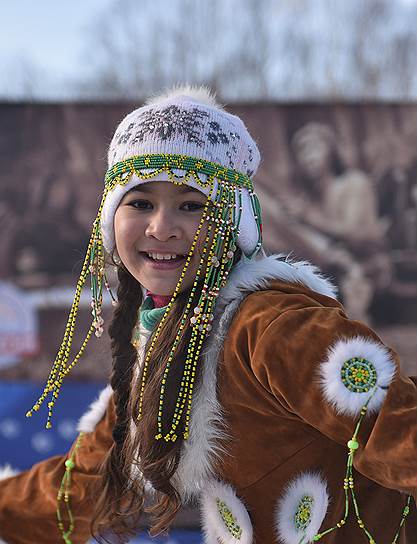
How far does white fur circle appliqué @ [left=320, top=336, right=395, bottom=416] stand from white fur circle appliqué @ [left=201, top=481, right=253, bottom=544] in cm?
40

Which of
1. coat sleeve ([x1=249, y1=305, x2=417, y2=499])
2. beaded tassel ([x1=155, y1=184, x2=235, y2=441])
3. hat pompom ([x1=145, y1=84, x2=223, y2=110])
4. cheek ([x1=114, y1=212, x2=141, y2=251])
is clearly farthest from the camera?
hat pompom ([x1=145, y1=84, x2=223, y2=110])

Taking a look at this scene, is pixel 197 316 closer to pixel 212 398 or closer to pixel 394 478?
pixel 212 398

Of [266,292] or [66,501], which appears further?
[66,501]

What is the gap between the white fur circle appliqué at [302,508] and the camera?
4.38ft

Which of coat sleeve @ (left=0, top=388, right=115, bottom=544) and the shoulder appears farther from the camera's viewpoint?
coat sleeve @ (left=0, top=388, right=115, bottom=544)

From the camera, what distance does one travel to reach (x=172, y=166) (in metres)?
1.43

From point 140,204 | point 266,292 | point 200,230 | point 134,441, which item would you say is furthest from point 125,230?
point 134,441

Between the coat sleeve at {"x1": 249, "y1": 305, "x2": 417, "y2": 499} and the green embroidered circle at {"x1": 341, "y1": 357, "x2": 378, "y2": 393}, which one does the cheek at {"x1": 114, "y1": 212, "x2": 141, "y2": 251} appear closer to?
the coat sleeve at {"x1": 249, "y1": 305, "x2": 417, "y2": 499}

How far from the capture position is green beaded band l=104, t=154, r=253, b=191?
143cm

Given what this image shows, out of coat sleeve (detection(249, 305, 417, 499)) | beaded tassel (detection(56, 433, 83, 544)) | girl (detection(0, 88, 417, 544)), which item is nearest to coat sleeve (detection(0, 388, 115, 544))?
beaded tassel (detection(56, 433, 83, 544))

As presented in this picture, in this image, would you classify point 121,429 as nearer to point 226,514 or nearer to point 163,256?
point 226,514

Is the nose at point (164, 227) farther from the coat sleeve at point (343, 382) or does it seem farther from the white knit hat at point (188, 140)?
the coat sleeve at point (343, 382)

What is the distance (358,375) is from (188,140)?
2.16 ft

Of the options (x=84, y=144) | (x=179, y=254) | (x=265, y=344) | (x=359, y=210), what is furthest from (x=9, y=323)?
(x=265, y=344)
